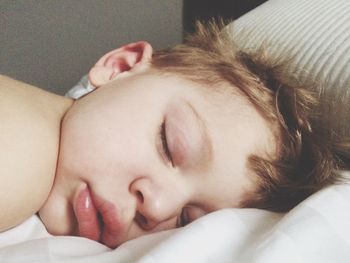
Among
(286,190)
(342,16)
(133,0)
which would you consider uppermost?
(342,16)

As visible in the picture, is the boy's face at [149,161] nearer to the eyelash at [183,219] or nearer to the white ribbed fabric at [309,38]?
the eyelash at [183,219]

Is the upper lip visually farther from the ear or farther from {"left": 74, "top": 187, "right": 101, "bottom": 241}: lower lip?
the ear

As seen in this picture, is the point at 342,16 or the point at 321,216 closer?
the point at 321,216

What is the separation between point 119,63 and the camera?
0.86 meters

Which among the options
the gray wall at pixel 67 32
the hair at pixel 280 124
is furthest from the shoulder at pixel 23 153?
the gray wall at pixel 67 32

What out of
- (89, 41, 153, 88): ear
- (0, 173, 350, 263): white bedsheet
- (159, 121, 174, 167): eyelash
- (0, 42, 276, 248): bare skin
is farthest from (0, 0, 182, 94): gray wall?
(0, 173, 350, 263): white bedsheet

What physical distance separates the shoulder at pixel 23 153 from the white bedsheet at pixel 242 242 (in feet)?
0.28

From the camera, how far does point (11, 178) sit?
0.56 meters

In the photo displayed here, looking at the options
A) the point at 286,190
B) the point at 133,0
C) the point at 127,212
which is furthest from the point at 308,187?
the point at 133,0

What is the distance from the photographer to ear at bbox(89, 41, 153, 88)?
81cm

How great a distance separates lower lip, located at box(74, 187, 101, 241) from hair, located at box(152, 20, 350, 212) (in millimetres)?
225

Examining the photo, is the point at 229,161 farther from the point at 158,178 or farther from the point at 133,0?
the point at 133,0

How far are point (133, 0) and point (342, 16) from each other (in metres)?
0.93

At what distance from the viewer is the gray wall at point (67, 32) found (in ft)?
4.47
